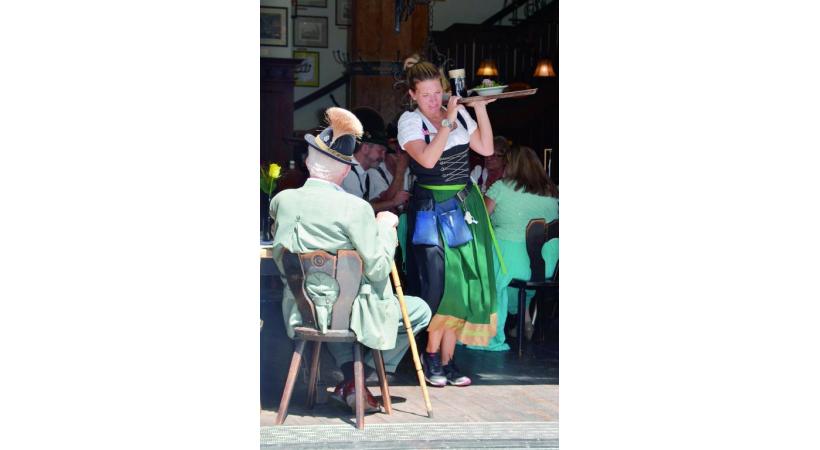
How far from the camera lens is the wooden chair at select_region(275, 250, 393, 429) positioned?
4812 millimetres

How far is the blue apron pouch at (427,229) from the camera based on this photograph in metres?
5.84

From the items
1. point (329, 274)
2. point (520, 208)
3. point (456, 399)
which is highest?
point (520, 208)

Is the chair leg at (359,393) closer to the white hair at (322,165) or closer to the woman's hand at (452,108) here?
the white hair at (322,165)

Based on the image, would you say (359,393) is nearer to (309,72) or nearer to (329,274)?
(329,274)

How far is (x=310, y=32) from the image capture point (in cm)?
1319

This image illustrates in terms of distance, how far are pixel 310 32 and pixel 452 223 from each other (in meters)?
7.81

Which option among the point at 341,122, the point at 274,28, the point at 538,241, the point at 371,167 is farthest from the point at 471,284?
the point at 274,28

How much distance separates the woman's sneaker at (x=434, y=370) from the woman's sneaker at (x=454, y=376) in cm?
3

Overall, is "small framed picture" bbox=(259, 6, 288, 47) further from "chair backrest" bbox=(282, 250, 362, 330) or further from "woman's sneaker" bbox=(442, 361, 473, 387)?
"chair backrest" bbox=(282, 250, 362, 330)
